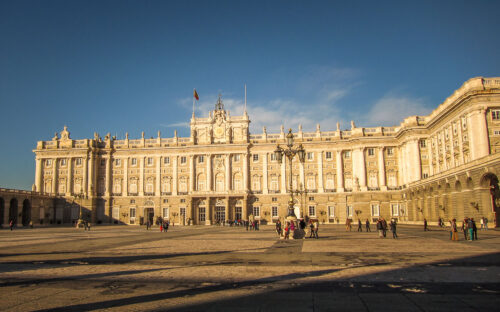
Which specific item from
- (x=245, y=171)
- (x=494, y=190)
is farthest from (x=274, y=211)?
(x=494, y=190)

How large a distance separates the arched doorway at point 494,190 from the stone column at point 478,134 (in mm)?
5992

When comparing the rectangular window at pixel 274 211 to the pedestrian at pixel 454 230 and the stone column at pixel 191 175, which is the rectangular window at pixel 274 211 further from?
Result: the pedestrian at pixel 454 230

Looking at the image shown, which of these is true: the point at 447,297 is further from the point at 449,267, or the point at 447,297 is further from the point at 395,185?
the point at 395,185

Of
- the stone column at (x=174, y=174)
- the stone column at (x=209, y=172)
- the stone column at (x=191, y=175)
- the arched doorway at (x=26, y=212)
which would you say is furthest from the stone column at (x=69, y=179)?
the stone column at (x=209, y=172)

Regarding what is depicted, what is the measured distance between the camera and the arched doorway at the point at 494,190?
38.9 meters

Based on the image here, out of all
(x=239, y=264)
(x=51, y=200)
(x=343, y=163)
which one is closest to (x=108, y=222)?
(x=51, y=200)

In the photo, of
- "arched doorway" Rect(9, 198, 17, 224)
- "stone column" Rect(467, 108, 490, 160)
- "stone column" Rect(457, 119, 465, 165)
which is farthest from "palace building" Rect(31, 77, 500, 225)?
"stone column" Rect(467, 108, 490, 160)

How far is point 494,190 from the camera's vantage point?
39938 millimetres

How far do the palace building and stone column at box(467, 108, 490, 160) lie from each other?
15.0 meters

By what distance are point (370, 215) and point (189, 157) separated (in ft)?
121

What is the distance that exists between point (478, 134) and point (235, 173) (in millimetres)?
44027

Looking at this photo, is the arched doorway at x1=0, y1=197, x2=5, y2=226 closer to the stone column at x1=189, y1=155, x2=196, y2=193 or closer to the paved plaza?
the stone column at x1=189, y1=155, x2=196, y2=193

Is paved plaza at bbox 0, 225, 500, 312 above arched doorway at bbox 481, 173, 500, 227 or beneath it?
beneath

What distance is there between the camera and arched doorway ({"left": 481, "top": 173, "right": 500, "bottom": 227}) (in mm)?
38906
